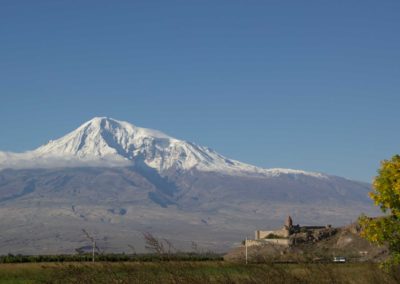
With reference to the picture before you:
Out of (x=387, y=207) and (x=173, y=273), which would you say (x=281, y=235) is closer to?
(x=387, y=207)

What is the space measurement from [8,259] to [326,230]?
1619 inches

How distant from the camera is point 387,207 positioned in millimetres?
23031

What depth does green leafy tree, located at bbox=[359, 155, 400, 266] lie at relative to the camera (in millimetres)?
22234

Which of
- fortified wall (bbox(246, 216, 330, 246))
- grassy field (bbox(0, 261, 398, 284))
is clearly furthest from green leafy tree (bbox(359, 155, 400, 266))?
fortified wall (bbox(246, 216, 330, 246))

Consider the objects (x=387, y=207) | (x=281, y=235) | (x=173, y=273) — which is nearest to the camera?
(x=173, y=273)

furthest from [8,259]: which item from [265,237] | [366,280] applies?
[366,280]

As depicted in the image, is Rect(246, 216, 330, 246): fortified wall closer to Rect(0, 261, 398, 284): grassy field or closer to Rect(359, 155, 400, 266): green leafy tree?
Rect(359, 155, 400, 266): green leafy tree

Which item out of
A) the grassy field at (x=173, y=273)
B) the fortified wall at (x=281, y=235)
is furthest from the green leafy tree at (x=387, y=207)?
the fortified wall at (x=281, y=235)

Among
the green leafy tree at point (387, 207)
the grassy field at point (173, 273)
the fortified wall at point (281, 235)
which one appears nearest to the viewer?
the grassy field at point (173, 273)

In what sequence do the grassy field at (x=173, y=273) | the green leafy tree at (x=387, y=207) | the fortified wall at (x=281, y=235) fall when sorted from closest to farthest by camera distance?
the grassy field at (x=173, y=273) < the green leafy tree at (x=387, y=207) < the fortified wall at (x=281, y=235)

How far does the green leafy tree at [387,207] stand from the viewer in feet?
72.9

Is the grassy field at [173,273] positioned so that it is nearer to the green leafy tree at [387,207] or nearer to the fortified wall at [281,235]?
the green leafy tree at [387,207]

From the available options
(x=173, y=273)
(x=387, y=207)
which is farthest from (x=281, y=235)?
(x=173, y=273)

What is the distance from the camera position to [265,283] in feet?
36.8
